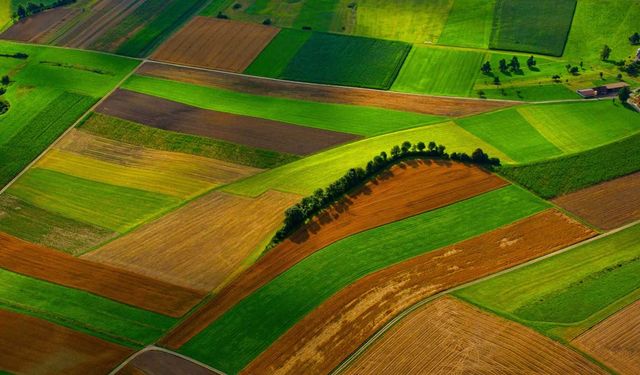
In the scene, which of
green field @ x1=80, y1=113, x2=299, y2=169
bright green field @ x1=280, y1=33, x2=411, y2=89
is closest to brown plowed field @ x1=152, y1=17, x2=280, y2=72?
bright green field @ x1=280, y1=33, x2=411, y2=89

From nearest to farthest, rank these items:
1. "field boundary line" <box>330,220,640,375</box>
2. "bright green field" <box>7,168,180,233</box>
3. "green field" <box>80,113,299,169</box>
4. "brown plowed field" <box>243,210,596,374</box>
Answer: "field boundary line" <box>330,220,640,375</box> → "brown plowed field" <box>243,210,596,374</box> → "bright green field" <box>7,168,180,233</box> → "green field" <box>80,113,299,169</box>

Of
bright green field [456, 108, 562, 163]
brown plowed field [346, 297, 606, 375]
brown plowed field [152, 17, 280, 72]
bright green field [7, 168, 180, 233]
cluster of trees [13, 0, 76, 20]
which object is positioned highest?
cluster of trees [13, 0, 76, 20]

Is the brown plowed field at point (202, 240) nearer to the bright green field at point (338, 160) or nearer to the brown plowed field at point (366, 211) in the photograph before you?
the bright green field at point (338, 160)

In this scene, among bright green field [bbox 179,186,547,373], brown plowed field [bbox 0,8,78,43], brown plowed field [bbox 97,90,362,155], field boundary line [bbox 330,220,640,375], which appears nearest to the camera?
field boundary line [bbox 330,220,640,375]

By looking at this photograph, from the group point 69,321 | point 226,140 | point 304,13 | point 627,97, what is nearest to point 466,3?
point 304,13

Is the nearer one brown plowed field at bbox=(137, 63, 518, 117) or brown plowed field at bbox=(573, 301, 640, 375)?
brown plowed field at bbox=(573, 301, 640, 375)

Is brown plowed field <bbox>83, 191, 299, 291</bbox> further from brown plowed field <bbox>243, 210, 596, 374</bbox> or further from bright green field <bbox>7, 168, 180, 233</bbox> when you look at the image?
brown plowed field <bbox>243, 210, 596, 374</bbox>

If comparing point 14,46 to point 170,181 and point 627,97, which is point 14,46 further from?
point 627,97
